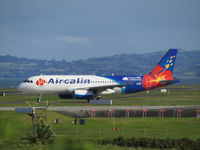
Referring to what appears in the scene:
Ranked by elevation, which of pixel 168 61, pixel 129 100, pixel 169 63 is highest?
pixel 168 61

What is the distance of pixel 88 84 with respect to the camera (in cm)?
7388

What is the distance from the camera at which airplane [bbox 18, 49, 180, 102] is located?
235ft

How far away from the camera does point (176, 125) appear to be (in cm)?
4016

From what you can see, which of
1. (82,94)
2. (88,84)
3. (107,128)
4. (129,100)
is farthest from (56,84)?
(107,128)

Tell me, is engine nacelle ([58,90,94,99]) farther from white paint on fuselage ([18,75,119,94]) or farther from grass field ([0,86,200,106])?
white paint on fuselage ([18,75,119,94])

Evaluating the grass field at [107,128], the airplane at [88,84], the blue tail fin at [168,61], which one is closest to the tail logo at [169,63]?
the blue tail fin at [168,61]

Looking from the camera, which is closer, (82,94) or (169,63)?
(82,94)

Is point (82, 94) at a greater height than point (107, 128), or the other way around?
point (82, 94)

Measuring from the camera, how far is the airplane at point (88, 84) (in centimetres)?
7176

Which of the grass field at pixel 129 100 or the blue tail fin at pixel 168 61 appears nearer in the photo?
the grass field at pixel 129 100

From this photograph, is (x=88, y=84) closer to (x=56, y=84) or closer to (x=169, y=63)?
(x=56, y=84)

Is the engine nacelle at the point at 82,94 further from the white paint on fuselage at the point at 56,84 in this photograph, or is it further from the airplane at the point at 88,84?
the white paint on fuselage at the point at 56,84

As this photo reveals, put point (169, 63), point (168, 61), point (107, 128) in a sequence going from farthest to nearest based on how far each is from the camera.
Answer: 1. point (168, 61)
2. point (169, 63)
3. point (107, 128)

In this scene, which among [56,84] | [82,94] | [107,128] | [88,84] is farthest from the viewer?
[88,84]
